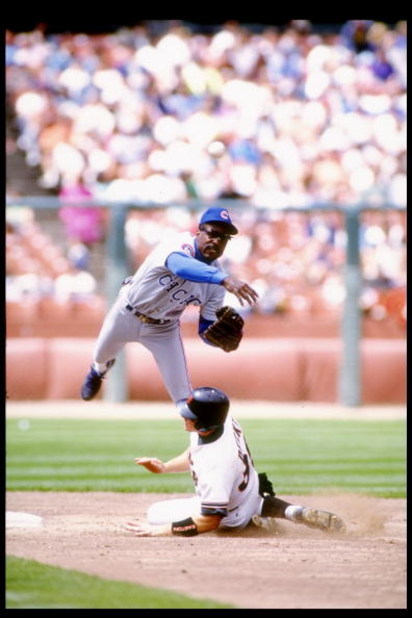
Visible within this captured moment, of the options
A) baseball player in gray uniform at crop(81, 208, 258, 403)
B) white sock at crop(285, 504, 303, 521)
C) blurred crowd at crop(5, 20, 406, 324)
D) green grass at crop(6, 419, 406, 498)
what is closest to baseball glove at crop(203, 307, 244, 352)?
baseball player in gray uniform at crop(81, 208, 258, 403)

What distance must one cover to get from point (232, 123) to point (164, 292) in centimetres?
1162

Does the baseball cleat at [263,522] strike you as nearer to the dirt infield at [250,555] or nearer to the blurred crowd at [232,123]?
the dirt infield at [250,555]

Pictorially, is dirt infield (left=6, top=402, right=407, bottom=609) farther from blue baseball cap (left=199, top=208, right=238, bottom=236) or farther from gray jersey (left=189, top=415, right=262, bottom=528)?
blue baseball cap (left=199, top=208, right=238, bottom=236)

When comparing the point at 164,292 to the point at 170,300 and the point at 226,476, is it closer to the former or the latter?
the point at 170,300

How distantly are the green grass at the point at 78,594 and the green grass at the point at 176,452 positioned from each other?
359cm

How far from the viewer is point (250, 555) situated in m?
5.93

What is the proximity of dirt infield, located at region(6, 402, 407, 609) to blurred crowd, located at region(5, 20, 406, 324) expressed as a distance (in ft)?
27.8

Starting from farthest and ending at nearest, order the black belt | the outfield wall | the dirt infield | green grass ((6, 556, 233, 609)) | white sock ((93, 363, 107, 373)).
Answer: the outfield wall → white sock ((93, 363, 107, 373)) → the black belt → the dirt infield → green grass ((6, 556, 233, 609))

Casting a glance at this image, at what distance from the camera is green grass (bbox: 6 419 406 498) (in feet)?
30.1

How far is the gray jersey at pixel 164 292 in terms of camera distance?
705 cm

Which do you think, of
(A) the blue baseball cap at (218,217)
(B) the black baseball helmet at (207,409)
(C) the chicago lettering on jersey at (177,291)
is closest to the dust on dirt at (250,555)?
(B) the black baseball helmet at (207,409)

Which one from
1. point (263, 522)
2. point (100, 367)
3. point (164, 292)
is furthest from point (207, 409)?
point (100, 367)
